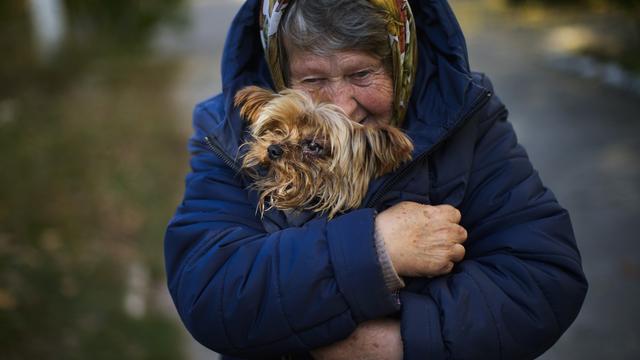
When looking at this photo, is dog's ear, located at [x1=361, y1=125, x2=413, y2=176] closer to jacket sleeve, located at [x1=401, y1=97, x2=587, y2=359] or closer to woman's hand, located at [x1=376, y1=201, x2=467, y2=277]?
woman's hand, located at [x1=376, y1=201, x2=467, y2=277]

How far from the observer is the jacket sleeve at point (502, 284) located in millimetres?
1982

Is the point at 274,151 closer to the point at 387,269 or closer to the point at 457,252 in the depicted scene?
the point at 387,269

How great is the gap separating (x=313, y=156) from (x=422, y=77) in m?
0.47

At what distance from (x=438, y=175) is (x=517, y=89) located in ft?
24.1

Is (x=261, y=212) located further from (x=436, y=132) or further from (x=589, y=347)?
(x=589, y=347)

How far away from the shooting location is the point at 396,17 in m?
2.19

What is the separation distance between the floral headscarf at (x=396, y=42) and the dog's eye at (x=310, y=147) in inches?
9.8

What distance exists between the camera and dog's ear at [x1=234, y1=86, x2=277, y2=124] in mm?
2176

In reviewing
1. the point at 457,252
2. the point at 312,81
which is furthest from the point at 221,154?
the point at 457,252

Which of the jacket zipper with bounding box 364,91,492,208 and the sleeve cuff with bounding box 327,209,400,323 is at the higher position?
the jacket zipper with bounding box 364,91,492,208

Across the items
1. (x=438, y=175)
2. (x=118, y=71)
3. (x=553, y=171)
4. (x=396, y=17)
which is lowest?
(x=118, y=71)

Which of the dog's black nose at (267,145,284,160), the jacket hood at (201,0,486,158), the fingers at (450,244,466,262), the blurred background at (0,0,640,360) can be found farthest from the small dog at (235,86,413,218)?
the blurred background at (0,0,640,360)

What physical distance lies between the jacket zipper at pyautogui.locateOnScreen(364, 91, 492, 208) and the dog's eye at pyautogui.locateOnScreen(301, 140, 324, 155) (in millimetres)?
202

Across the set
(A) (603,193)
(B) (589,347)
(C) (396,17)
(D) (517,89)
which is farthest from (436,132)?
(D) (517,89)
